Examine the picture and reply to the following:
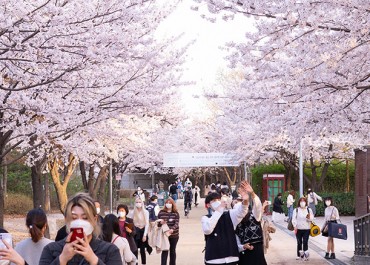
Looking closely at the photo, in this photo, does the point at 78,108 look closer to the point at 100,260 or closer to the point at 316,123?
the point at 316,123

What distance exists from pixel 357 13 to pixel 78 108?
7.04 meters

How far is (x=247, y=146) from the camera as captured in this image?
41812mm

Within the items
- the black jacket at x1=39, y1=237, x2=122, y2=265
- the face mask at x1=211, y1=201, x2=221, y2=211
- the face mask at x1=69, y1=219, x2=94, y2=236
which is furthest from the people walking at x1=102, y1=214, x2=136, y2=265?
the face mask at x1=69, y1=219, x2=94, y2=236

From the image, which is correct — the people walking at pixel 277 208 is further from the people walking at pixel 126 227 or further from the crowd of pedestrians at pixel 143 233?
the people walking at pixel 126 227

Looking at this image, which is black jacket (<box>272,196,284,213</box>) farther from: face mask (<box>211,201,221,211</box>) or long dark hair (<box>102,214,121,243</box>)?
long dark hair (<box>102,214,121,243</box>)

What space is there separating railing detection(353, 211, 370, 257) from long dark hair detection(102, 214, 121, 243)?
8281mm

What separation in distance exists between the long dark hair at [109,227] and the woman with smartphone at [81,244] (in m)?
4.08

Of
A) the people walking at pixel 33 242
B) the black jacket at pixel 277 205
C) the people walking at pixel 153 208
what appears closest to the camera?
the people walking at pixel 33 242

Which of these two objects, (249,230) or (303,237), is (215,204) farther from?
(303,237)

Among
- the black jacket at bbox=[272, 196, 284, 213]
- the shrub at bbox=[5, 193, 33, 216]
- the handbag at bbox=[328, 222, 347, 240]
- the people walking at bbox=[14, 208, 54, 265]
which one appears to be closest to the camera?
the people walking at bbox=[14, 208, 54, 265]

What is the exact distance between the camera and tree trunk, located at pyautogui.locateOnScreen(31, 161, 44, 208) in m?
25.2

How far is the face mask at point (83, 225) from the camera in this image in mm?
4703

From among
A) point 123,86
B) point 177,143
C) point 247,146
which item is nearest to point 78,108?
point 123,86

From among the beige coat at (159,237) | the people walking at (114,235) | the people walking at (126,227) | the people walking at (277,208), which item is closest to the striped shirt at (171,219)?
the beige coat at (159,237)
